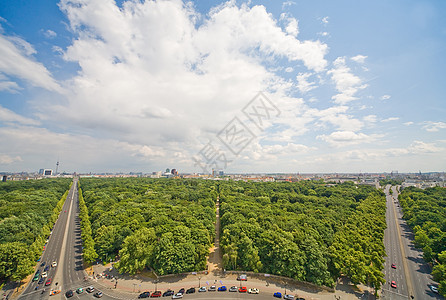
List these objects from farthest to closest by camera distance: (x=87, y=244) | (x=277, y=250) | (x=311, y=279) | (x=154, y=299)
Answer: (x=87, y=244)
(x=277, y=250)
(x=311, y=279)
(x=154, y=299)

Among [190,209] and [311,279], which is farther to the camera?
[190,209]

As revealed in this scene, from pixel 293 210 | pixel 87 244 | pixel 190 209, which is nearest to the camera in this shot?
pixel 87 244

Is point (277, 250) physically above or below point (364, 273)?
above

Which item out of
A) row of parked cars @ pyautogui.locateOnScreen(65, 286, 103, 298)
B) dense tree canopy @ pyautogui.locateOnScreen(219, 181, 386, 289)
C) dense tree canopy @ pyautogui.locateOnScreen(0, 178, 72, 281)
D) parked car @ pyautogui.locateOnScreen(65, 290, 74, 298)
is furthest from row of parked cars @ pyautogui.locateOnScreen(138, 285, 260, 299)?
dense tree canopy @ pyautogui.locateOnScreen(0, 178, 72, 281)

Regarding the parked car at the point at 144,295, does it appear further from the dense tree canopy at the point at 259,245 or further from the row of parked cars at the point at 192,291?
the dense tree canopy at the point at 259,245

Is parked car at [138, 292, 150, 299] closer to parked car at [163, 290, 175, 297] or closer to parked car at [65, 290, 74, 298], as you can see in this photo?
parked car at [163, 290, 175, 297]

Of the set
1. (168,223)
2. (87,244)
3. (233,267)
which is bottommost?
(233,267)

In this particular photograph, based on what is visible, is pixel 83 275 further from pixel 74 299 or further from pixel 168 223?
pixel 168 223

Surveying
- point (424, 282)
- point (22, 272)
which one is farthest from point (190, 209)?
point (424, 282)
